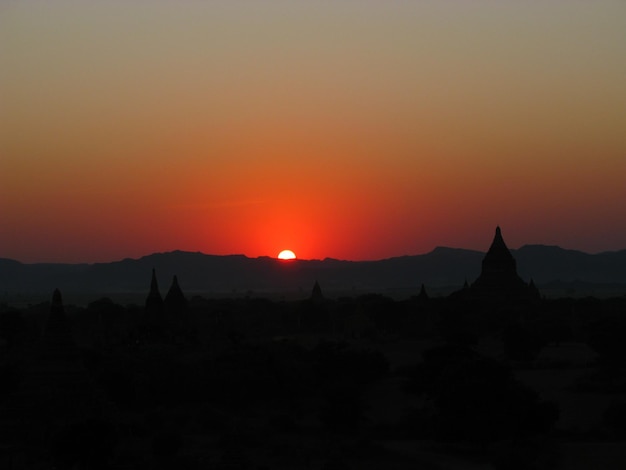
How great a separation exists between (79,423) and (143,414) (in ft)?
34.8

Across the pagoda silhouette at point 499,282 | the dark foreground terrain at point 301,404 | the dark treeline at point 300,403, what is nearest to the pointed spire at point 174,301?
the dark treeline at point 300,403

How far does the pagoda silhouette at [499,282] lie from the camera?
8169cm

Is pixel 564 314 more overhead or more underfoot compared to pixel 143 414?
more overhead

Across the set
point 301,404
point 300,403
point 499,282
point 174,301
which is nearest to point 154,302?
point 174,301

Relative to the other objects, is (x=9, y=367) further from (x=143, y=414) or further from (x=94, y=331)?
(x=94, y=331)

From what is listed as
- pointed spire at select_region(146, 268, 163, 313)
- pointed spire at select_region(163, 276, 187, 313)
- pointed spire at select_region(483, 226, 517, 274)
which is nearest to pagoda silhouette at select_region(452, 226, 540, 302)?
pointed spire at select_region(483, 226, 517, 274)

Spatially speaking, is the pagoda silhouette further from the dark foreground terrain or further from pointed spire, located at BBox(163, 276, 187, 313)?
pointed spire, located at BBox(163, 276, 187, 313)

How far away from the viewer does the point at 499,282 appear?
3238 inches

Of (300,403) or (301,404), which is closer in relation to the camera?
(301,404)

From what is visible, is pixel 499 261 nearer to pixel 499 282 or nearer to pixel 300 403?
pixel 499 282

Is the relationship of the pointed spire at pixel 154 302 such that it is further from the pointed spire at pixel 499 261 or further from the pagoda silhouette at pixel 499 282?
the pointed spire at pixel 499 261

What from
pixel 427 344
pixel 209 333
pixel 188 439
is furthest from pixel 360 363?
pixel 209 333

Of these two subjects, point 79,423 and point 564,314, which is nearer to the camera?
point 79,423

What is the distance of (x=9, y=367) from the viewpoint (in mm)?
39844
